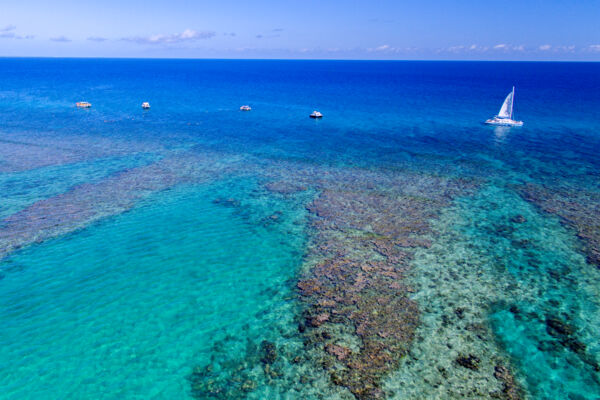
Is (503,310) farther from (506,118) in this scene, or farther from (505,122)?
(506,118)

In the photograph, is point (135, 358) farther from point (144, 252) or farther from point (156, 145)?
point (156, 145)

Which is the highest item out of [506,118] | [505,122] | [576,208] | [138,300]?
[506,118]

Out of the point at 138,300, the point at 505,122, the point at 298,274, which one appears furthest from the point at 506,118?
the point at 138,300

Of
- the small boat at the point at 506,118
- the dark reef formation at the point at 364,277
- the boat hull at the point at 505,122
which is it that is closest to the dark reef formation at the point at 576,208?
the dark reef formation at the point at 364,277

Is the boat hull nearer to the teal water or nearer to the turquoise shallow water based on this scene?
the teal water

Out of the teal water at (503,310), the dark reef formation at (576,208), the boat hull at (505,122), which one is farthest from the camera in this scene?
the boat hull at (505,122)

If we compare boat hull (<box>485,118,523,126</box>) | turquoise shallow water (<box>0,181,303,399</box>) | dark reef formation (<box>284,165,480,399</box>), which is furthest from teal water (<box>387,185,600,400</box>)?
boat hull (<box>485,118,523,126</box>)

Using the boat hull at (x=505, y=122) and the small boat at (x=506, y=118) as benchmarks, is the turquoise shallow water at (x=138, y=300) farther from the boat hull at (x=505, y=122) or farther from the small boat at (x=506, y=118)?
the small boat at (x=506, y=118)
